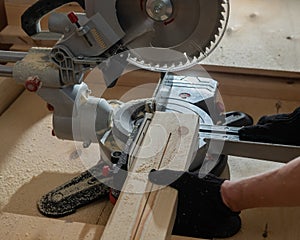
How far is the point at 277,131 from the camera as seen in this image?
58.5 inches

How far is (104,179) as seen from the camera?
1570mm

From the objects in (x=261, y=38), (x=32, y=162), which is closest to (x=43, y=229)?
(x=32, y=162)

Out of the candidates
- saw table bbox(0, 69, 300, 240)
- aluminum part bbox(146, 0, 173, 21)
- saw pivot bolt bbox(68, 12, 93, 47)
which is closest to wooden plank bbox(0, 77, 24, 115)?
saw table bbox(0, 69, 300, 240)

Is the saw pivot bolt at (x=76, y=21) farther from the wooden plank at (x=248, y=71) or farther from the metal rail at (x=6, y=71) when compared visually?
the wooden plank at (x=248, y=71)

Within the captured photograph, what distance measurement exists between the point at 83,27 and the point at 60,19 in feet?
0.27

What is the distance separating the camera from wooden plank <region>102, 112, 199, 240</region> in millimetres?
1078

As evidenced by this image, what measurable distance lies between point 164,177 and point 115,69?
1.13ft

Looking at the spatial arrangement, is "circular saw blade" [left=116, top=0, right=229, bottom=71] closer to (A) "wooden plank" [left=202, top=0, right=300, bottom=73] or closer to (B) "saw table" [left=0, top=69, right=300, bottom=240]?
(B) "saw table" [left=0, top=69, right=300, bottom=240]

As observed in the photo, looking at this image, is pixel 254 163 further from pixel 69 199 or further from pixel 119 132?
pixel 69 199

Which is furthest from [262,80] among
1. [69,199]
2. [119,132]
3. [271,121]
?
[69,199]

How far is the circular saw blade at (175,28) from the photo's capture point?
1.29 metres

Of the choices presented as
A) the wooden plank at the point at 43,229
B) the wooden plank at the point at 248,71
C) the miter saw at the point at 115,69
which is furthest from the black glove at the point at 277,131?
the wooden plank at the point at 248,71

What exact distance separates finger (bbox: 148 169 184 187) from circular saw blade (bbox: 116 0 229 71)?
0.34m

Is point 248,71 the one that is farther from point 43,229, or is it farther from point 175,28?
point 43,229
